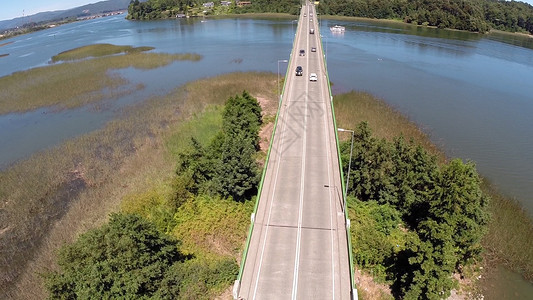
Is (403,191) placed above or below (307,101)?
below

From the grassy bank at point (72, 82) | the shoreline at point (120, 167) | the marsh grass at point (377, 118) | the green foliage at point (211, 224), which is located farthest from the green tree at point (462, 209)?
the grassy bank at point (72, 82)

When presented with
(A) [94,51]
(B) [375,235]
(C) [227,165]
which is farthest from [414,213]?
(A) [94,51]

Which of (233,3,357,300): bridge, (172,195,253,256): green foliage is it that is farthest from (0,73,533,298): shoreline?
(233,3,357,300): bridge

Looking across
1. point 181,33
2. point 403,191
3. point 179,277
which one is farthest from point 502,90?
point 181,33

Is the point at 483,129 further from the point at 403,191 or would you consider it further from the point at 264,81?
the point at 264,81

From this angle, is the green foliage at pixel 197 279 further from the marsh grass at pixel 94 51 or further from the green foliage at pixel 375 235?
the marsh grass at pixel 94 51

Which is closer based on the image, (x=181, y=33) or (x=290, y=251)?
(x=290, y=251)
